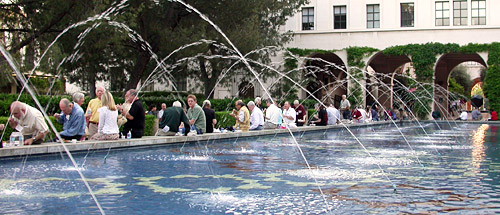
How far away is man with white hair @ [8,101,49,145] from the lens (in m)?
11.0

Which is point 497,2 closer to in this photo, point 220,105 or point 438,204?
point 220,105

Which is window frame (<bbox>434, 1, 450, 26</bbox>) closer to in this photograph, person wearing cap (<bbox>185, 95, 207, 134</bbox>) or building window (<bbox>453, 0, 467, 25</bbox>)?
building window (<bbox>453, 0, 467, 25</bbox>)

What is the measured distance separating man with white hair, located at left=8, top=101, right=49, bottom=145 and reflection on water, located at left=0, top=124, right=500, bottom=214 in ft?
1.68

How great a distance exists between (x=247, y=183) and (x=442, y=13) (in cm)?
3661

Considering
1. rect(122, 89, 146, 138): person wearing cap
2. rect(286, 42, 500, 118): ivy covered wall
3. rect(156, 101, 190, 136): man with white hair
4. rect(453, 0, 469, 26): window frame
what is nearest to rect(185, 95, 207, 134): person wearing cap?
rect(156, 101, 190, 136): man with white hair

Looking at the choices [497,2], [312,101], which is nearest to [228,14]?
[312,101]

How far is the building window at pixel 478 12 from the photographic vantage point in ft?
135

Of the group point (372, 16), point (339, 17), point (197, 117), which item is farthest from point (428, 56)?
point (197, 117)

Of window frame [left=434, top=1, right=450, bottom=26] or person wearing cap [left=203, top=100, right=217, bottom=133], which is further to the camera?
window frame [left=434, top=1, right=450, bottom=26]

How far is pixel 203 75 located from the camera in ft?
121

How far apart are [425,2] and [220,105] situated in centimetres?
1771

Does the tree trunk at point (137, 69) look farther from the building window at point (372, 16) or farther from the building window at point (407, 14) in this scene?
the building window at point (407, 14)

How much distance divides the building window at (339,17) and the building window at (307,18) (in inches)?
64.7

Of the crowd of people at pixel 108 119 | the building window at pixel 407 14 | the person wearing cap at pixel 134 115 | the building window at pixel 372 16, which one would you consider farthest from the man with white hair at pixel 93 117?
the building window at pixel 407 14
